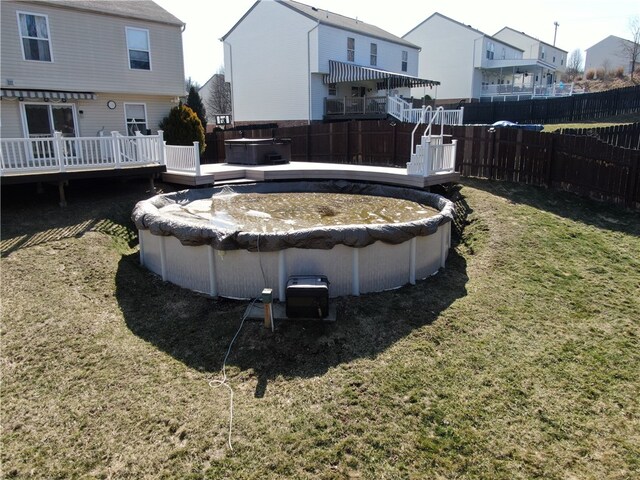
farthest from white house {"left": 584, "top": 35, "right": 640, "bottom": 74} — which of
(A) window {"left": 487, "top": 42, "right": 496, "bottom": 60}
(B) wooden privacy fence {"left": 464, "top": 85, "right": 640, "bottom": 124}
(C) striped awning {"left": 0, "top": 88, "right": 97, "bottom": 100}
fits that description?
(C) striped awning {"left": 0, "top": 88, "right": 97, "bottom": 100}

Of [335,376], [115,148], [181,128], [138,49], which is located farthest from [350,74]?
[335,376]

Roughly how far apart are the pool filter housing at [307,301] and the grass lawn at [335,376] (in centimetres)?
17

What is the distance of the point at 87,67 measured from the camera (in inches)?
543

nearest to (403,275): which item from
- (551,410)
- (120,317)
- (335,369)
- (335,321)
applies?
(335,321)

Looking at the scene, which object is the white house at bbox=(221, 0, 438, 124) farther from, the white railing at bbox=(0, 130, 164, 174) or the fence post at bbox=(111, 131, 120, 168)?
the fence post at bbox=(111, 131, 120, 168)

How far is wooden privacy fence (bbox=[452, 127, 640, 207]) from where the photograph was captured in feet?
28.3

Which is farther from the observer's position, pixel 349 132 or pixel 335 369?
pixel 349 132

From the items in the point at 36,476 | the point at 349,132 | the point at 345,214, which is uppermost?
the point at 349,132

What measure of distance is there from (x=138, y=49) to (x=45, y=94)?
3449 millimetres

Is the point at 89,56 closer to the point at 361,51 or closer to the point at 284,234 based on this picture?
the point at 284,234

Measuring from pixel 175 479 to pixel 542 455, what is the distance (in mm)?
2539

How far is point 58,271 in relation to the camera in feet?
19.4

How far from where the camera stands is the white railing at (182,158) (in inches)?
386

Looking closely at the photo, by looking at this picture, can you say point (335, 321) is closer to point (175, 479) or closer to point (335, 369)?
point (335, 369)
